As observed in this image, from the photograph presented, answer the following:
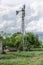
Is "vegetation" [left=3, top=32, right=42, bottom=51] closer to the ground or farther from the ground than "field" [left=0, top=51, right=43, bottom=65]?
farther from the ground

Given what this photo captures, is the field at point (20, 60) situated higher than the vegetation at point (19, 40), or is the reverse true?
the vegetation at point (19, 40)

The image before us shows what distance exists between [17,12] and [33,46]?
21944mm

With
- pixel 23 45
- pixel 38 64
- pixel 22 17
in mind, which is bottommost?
pixel 38 64

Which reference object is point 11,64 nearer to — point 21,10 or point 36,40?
point 21,10

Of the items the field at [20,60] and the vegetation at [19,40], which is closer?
the field at [20,60]

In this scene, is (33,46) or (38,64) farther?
(33,46)

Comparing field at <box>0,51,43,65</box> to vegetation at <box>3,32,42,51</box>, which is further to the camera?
vegetation at <box>3,32,42,51</box>

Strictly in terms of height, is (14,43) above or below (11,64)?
above

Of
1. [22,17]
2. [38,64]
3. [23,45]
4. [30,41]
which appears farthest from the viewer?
[30,41]

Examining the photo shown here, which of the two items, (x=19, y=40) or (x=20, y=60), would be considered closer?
(x=20, y=60)

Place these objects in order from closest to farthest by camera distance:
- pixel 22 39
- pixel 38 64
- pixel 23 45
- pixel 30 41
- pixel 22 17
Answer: pixel 38 64 < pixel 22 17 < pixel 23 45 < pixel 22 39 < pixel 30 41

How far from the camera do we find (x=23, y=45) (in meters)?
63.5

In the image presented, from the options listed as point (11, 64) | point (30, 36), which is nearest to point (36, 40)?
point (30, 36)

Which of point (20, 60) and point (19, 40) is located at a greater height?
point (19, 40)
